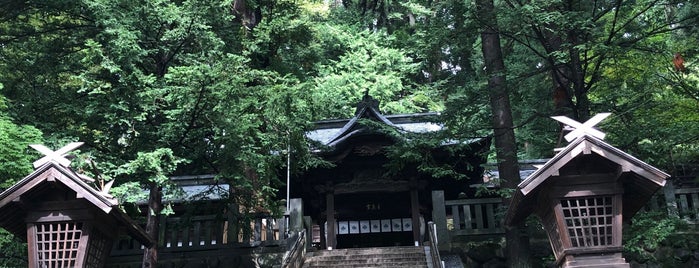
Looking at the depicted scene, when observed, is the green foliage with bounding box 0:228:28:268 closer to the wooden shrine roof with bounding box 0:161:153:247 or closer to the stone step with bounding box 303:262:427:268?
the wooden shrine roof with bounding box 0:161:153:247

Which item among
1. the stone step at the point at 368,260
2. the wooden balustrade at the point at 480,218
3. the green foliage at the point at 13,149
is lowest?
the stone step at the point at 368,260

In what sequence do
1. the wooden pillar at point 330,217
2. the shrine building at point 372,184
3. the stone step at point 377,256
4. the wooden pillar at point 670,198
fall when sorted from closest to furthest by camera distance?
the wooden pillar at point 670,198 < the stone step at point 377,256 < the shrine building at point 372,184 < the wooden pillar at point 330,217

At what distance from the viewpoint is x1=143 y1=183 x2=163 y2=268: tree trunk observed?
370 inches

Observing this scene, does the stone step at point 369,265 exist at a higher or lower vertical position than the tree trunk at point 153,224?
lower

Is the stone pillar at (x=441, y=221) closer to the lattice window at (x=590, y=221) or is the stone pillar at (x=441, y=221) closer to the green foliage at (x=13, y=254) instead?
the lattice window at (x=590, y=221)

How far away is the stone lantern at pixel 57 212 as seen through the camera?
627cm

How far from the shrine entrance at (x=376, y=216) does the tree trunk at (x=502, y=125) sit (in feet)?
15.8

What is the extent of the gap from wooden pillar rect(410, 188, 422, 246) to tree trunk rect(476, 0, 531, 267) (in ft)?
11.1

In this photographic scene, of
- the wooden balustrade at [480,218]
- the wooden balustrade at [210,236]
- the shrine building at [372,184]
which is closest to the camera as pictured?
the wooden balustrade at [480,218]

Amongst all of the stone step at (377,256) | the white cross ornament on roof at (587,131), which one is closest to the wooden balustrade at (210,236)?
the stone step at (377,256)

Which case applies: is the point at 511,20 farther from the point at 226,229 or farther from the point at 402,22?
the point at 402,22

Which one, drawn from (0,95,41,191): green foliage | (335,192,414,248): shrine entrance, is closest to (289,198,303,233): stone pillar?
(335,192,414,248): shrine entrance

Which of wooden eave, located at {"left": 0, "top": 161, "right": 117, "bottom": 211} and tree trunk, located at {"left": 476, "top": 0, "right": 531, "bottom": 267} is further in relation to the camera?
tree trunk, located at {"left": 476, "top": 0, "right": 531, "bottom": 267}

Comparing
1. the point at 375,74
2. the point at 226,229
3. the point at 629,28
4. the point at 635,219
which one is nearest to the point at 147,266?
the point at 226,229
